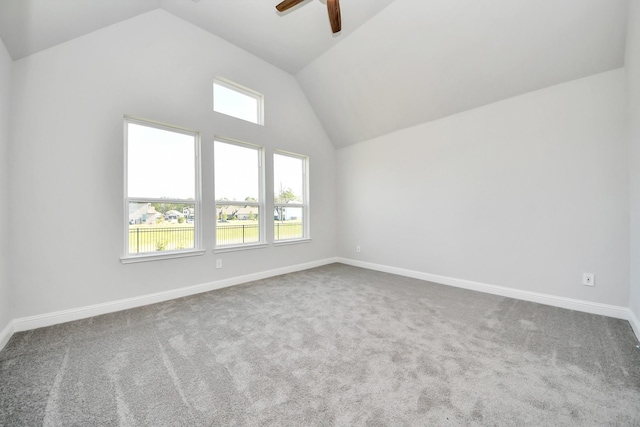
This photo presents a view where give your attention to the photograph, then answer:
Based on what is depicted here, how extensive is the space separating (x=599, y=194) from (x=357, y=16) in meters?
3.40

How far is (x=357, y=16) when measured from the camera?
305cm

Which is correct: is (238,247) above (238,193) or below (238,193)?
below

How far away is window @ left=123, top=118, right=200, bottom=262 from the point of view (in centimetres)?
288

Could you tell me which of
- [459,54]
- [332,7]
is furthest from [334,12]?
[459,54]

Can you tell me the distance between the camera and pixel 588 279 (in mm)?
2600

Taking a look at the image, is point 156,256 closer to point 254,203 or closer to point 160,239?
point 160,239

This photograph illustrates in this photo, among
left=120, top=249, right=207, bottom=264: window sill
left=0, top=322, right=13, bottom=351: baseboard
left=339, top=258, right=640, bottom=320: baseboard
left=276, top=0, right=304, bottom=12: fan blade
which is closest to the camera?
left=0, top=322, right=13, bottom=351: baseboard

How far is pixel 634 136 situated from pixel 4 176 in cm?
560

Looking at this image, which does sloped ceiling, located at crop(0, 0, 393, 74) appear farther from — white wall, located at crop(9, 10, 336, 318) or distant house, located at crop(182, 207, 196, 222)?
distant house, located at crop(182, 207, 196, 222)

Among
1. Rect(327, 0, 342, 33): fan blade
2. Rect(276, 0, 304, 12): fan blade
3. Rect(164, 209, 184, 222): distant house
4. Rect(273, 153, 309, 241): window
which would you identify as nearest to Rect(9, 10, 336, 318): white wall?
Rect(164, 209, 184, 222): distant house

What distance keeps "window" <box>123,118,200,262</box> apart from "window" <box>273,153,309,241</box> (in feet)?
4.53

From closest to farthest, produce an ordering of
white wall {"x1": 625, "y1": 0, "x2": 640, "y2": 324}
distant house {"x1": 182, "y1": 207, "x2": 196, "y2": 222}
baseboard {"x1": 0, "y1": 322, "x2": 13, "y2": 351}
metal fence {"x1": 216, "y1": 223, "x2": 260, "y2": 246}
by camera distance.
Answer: baseboard {"x1": 0, "y1": 322, "x2": 13, "y2": 351}
white wall {"x1": 625, "y1": 0, "x2": 640, "y2": 324}
distant house {"x1": 182, "y1": 207, "x2": 196, "y2": 222}
metal fence {"x1": 216, "y1": 223, "x2": 260, "y2": 246}

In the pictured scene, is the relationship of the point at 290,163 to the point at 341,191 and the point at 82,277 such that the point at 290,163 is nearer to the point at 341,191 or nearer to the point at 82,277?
the point at 341,191

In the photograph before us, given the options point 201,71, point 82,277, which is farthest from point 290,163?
point 82,277
